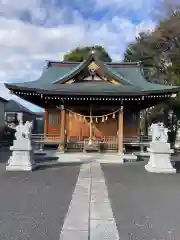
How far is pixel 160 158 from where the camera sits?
13188 millimetres

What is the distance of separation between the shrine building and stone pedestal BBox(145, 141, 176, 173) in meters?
5.10

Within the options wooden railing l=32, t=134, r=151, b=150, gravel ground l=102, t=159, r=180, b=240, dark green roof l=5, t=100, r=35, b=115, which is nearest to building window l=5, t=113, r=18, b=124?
dark green roof l=5, t=100, r=35, b=115

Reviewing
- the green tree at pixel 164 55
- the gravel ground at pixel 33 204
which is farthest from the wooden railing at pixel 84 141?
the green tree at pixel 164 55

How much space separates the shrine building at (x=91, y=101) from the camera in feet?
59.7

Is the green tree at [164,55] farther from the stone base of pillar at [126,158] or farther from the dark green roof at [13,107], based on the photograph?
the dark green roof at [13,107]

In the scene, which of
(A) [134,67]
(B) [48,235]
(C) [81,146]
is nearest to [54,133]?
(C) [81,146]

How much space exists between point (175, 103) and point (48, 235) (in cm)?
2629

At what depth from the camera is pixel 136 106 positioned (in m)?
20.7

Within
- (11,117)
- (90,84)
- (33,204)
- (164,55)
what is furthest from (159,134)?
(11,117)

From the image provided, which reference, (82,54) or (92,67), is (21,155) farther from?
(82,54)

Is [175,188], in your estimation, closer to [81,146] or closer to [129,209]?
[129,209]

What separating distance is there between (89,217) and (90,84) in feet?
50.0

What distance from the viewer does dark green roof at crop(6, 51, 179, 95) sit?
59.3ft

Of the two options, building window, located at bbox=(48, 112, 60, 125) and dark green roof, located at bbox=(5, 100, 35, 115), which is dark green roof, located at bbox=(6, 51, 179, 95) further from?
dark green roof, located at bbox=(5, 100, 35, 115)
